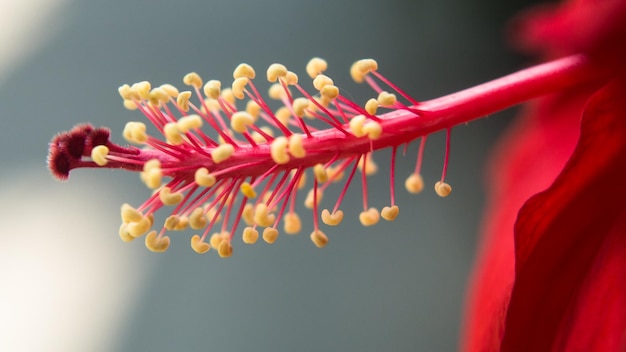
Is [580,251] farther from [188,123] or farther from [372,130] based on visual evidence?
[188,123]

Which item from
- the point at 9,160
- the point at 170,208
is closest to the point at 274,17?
the point at 170,208

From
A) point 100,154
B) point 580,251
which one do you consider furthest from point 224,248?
Result: point 580,251

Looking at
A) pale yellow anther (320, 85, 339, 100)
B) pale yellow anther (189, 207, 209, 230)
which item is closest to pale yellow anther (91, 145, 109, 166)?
pale yellow anther (189, 207, 209, 230)

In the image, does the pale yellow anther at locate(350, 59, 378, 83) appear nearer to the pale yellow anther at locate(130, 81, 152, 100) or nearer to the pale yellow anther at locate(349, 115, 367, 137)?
the pale yellow anther at locate(349, 115, 367, 137)

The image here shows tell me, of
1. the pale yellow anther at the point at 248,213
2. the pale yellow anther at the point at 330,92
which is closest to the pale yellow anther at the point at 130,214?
the pale yellow anther at the point at 248,213

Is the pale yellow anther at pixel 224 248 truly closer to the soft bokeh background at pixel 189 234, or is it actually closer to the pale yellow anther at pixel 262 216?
the pale yellow anther at pixel 262 216

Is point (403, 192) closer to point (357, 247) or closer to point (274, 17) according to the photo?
point (357, 247)
